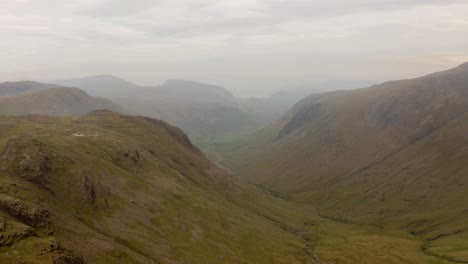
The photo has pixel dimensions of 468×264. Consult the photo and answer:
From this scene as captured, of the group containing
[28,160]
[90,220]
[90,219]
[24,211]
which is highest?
[28,160]

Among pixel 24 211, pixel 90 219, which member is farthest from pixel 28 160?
pixel 24 211

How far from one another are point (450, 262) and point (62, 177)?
193387mm

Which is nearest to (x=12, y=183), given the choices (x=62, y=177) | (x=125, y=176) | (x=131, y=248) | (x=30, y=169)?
(x=30, y=169)

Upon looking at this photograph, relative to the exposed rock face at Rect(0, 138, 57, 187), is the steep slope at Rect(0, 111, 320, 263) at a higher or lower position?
lower

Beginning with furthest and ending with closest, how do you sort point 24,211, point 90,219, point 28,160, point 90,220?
point 28,160, point 90,219, point 90,220, point 24,211

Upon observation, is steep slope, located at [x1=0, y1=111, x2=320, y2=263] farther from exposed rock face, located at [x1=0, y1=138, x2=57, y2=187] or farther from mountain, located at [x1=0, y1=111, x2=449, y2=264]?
exposed rock face, located at [x1=0, y1=138, x2=57, y2=187]

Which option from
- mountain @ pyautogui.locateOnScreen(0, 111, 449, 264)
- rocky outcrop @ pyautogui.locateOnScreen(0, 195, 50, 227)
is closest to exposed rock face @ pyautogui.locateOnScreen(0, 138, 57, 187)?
mountain @ pyautogui.locateOnScreen(0, 111, 449, 264)

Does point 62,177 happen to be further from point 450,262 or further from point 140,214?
point 450,262

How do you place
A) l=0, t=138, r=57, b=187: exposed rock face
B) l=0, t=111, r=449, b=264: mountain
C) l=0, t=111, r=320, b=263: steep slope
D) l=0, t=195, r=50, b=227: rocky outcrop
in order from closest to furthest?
l=0, t=111, r=449, b=264: mountain < l=0, t=111, r=320, b=263: steep slope < l=0, t=195, r=50, b=227: rocky outcrop < l=0, t=138, r=57, b=187: exposed rock face

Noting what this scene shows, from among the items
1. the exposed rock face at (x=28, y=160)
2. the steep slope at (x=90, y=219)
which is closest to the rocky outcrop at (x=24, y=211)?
the steep slope at (x=90, y=219)

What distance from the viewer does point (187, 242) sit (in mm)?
167375

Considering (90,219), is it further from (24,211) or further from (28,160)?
(28,160)

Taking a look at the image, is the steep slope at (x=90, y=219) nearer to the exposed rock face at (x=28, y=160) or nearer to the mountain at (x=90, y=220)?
the mountain at (x=90, y=220)

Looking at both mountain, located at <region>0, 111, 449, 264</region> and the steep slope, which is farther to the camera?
the steep slope
